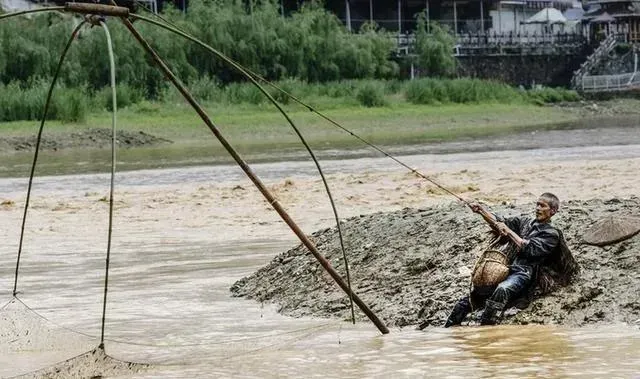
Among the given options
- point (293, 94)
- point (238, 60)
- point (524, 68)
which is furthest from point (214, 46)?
point (524, 68)

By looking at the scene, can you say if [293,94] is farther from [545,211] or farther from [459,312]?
[545,211]

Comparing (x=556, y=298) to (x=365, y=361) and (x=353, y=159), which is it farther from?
(x=353, y=159)

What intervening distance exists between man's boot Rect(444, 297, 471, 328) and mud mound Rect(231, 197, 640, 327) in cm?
26

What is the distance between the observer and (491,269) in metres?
9.57

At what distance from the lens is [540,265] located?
9.68 m

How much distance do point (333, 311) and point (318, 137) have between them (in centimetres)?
3353

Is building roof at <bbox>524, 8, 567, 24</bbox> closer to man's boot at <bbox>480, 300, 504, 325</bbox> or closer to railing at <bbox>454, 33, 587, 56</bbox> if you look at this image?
railing at <bbox>454, 33, 587, 56</bbox>

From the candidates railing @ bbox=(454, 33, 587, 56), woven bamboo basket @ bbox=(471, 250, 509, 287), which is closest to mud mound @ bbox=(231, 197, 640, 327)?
woven bamboo basket @ bbox=(471, 250, 509, 287)

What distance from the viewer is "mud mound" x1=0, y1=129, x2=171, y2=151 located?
40147mm

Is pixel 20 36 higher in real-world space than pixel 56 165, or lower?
higher

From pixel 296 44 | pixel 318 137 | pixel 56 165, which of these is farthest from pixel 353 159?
pixel 296 44

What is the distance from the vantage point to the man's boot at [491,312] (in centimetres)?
953

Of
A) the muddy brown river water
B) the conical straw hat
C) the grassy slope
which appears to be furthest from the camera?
the grassy slope

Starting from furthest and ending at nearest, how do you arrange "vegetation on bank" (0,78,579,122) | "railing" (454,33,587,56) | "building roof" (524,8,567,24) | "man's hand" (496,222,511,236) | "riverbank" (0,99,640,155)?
"building roof" (524,8,567,24), "railing" (454,33,587,56), "vegetation on bank" (0,78,579,122), "riverbank" (0,99,640,155), "man's hand" (496,222,511,236)
